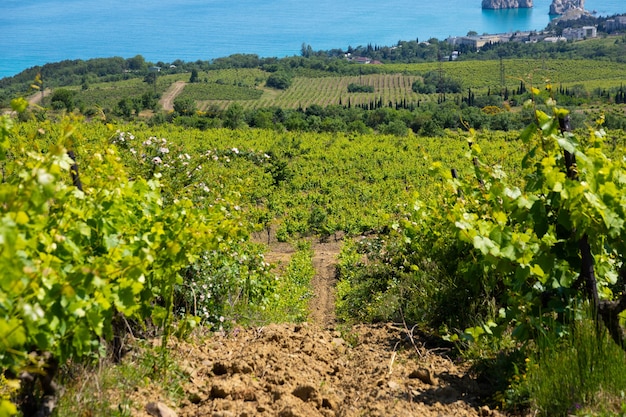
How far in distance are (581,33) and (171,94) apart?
445 feet

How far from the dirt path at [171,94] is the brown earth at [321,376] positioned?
4019 inches

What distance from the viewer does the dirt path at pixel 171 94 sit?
106m

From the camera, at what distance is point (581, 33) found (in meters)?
190

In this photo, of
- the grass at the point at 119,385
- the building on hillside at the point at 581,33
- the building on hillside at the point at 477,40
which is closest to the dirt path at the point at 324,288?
the grass at the point at 119,385

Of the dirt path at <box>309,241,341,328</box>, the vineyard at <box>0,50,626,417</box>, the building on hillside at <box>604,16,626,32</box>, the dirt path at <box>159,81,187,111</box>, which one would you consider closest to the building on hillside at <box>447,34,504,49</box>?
the building on hillside at <box>604,16,626,32</box>

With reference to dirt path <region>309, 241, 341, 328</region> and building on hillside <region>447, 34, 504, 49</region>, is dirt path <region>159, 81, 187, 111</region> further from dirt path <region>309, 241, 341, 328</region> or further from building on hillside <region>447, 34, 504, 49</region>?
building on hillside <region>447, 34, 504, 49</region>

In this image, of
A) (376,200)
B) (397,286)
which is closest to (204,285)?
(397,286)

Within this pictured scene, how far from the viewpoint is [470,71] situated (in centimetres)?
13988

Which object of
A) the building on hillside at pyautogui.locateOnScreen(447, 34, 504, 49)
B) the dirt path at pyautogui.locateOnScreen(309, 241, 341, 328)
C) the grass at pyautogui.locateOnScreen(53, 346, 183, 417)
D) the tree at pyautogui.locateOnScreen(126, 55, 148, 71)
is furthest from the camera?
the building on hillside at pyautogui.locateOnScreen(447, 34, 504, 49)

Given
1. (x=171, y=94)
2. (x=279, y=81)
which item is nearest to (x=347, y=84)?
(x=279, y=81)

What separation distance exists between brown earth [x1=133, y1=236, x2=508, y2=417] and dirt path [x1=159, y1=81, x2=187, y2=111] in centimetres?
10209

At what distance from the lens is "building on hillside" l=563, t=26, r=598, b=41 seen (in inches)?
7416

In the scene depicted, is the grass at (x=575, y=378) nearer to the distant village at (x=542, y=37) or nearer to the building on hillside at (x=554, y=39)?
the distant village at (x=542, y=37)

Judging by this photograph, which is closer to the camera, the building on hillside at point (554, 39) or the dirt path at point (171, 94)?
the dirt path at point (171, 94)
